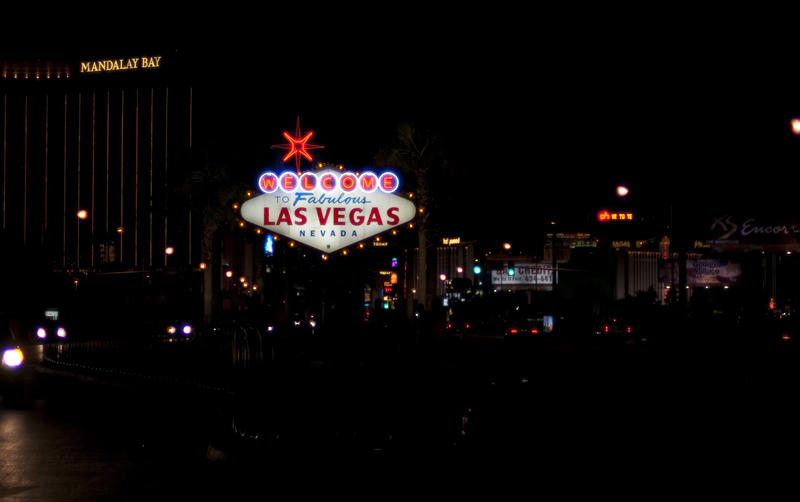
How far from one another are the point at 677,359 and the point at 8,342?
15.5 metres

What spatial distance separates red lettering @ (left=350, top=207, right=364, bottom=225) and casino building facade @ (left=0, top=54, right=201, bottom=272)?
374ft

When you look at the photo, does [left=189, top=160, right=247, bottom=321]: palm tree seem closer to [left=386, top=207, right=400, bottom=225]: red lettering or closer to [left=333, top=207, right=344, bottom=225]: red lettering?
[left=333, top=207, right=344, bottom=225]: red lettering

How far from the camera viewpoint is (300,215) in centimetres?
1539

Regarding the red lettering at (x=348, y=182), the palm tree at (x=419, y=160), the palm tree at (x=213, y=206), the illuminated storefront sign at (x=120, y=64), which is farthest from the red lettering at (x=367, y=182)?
the illuminated storefront sign at (x=120, y=64)

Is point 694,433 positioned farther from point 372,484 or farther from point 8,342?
point 8,342

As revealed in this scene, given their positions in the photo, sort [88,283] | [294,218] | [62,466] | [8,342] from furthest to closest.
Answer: [88,283], [294,218], [8,342], [62,466]

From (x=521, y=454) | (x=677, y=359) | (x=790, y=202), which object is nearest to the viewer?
(x=521, y=454)

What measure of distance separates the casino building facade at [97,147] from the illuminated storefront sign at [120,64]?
0.51ft

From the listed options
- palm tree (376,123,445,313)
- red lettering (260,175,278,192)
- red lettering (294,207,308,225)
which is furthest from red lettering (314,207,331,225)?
palm tree (376,123,445,313)

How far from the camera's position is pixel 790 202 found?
24234 mm

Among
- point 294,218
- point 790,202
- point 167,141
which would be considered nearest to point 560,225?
point 790,202

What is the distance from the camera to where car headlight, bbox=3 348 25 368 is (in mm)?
13711

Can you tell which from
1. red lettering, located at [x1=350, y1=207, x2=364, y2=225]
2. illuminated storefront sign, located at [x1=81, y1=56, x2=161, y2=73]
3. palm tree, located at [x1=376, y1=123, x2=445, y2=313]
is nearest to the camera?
red lettering, located at [x1=350, y1=207, x2=364, y2=225]

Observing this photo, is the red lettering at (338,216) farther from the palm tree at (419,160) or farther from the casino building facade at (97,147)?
the casino building facade at (97,147)
